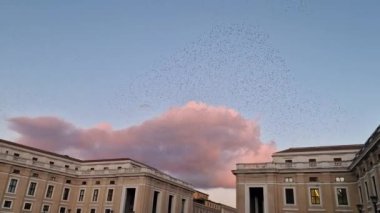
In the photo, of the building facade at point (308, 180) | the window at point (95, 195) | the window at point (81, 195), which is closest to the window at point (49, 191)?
the window at point (81, 195)

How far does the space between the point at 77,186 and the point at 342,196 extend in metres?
48.0

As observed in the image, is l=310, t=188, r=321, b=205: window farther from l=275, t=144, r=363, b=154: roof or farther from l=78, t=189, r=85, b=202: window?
l=78, t=189, r=85, b=202: window

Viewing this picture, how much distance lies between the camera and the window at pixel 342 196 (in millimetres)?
41375

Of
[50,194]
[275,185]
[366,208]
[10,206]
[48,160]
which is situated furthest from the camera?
[48,160]

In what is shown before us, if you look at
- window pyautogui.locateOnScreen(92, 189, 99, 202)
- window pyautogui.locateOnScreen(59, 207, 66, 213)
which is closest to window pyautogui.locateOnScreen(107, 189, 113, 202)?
window pyautogui.locateOnScreen(92, 189, 99, 202)

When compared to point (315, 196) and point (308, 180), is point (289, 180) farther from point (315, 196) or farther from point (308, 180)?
point (315, 196)

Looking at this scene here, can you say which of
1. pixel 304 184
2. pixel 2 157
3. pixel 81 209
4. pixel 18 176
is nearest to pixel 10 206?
pixel 18 176

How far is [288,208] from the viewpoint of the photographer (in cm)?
4359

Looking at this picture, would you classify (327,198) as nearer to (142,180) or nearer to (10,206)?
(142,180)

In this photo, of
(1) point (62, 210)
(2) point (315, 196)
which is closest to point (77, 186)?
(1) point (62, 210)

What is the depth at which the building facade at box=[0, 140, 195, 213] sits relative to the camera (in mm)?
53375

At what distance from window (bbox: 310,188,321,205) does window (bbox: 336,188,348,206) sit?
8.04 ft

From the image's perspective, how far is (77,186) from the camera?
61.8 meters

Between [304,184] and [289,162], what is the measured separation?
4.32 metres
